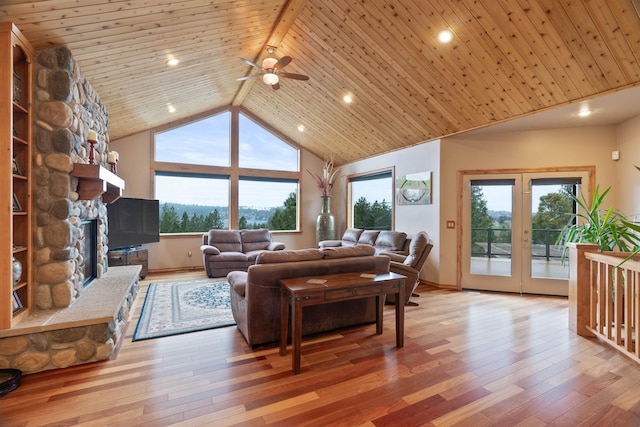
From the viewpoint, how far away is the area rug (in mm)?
3252

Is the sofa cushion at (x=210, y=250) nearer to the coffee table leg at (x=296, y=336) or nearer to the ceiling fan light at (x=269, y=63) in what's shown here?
the ceiling fan light at (x=269, y=63)

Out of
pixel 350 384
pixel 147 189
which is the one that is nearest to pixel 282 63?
pixel 350 384

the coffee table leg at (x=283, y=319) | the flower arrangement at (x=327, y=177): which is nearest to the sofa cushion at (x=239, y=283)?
the coffee table leg at (x=283, y=319)

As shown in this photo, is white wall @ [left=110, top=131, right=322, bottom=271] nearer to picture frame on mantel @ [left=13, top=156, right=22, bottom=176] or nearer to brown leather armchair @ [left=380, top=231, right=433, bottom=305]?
picture frame on mantel @ [left=13, top=156, right=22, bottom=176]

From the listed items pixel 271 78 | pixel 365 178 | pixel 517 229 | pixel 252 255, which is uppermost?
pixel 271 78

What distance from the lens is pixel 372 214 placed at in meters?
7.21

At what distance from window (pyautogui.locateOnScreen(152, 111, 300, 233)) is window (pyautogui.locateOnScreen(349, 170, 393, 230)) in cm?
157

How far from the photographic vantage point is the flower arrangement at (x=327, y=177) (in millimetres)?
7664

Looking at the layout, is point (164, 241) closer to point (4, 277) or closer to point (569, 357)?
point (4, 277)

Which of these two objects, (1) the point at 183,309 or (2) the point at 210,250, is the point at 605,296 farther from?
(2) the point at 210,250

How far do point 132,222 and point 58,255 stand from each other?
116 inches

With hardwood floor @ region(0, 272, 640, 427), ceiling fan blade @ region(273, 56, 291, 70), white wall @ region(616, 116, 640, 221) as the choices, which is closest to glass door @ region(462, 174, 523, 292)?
white wall @ region(616, 116, 640, 221)

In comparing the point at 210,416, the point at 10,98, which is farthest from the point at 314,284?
the point at 10,98

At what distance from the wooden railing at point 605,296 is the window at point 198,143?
22.1 ft
